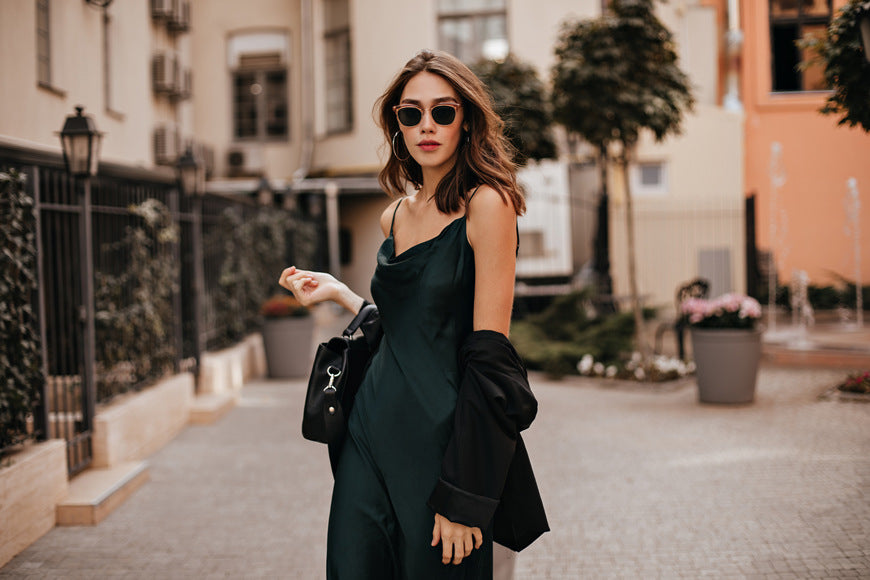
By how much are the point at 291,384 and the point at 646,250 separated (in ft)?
29.4

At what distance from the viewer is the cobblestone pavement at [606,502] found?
15.7 feet

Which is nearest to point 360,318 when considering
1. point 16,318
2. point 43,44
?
point 16,318

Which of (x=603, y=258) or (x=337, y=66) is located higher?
(x=337, y=66)

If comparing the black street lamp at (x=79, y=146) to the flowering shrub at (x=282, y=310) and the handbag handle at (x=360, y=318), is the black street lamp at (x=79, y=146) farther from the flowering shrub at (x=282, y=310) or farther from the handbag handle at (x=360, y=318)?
the flowering shrub at (x=282, y=310)

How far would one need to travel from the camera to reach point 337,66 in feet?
71.4

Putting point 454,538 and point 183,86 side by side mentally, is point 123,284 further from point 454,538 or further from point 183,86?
point 183,86

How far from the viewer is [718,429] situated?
26.7 ft

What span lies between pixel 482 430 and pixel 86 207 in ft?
16.7

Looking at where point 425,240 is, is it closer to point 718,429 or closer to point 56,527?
point 56,527

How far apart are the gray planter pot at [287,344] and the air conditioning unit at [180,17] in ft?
20.1

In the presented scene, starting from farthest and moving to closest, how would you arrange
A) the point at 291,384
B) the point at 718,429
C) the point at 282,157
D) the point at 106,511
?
the point at 282,157, the point at 291,384, the point at 718,429, the point at 106,511

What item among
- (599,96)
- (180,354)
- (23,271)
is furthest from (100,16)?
(23,271)

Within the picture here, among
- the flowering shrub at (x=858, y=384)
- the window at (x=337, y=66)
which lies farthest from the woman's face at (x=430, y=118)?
the window at (x=337, y=66)

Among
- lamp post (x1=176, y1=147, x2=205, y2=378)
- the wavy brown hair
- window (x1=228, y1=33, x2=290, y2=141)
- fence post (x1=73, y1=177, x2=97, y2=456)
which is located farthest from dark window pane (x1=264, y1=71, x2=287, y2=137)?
the wavy brown hair
